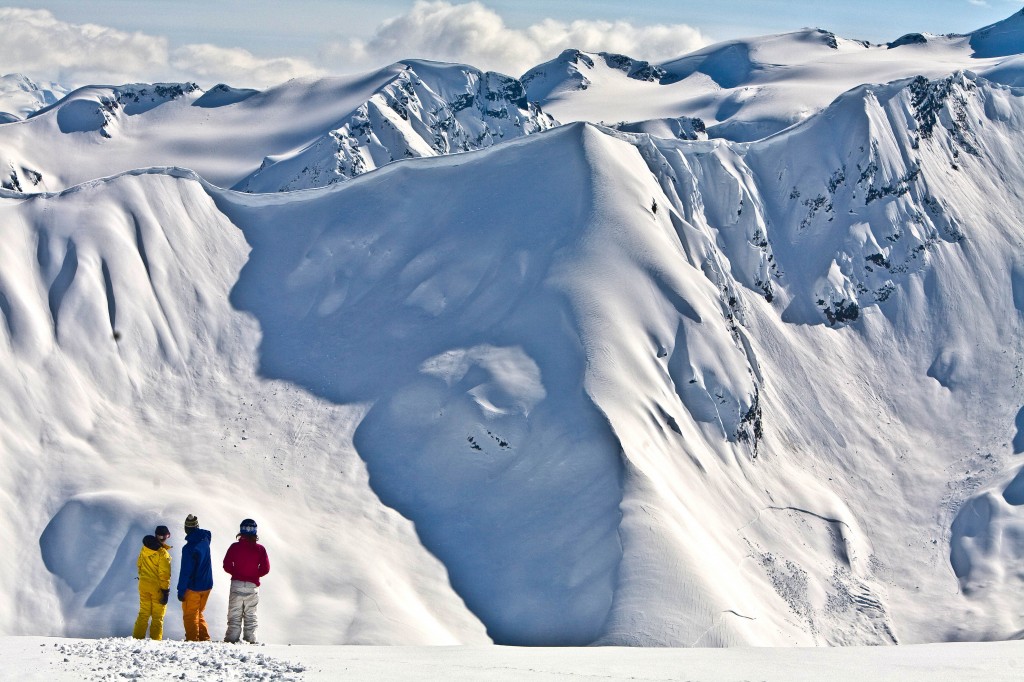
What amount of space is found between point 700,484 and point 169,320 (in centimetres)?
2272

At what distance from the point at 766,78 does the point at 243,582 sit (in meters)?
163

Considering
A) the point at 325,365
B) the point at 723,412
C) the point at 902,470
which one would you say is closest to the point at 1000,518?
the point at 902,470

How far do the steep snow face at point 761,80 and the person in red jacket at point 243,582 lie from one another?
428 feet

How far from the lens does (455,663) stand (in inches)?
621

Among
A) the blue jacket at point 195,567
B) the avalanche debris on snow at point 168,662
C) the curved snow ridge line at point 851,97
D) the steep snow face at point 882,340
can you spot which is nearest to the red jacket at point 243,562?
the blue jacket at point 195,567

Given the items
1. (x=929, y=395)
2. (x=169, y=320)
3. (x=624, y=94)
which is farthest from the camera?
(x=624, y=94)

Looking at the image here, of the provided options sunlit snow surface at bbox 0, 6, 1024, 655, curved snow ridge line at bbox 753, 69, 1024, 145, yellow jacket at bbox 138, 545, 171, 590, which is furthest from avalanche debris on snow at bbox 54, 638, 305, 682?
curved snow ridge line at bbox 753, 69, 1024, 145

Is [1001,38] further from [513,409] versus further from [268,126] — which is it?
[513,409]

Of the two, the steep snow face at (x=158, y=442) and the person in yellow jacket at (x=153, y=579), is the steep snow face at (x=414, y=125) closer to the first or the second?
the steep snow face at (x=158, y=442)

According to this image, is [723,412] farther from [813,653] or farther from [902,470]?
[813,653]

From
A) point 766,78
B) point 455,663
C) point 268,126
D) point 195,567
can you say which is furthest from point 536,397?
point 766,78

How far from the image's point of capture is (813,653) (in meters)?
17.9

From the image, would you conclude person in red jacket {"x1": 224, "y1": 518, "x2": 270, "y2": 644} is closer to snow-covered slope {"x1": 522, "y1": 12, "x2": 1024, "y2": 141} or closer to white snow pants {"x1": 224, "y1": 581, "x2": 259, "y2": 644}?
white snow pants {"x1": 224, "y1": 581, "x2": 259, "y2": 644}

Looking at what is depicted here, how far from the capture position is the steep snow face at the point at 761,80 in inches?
5861
